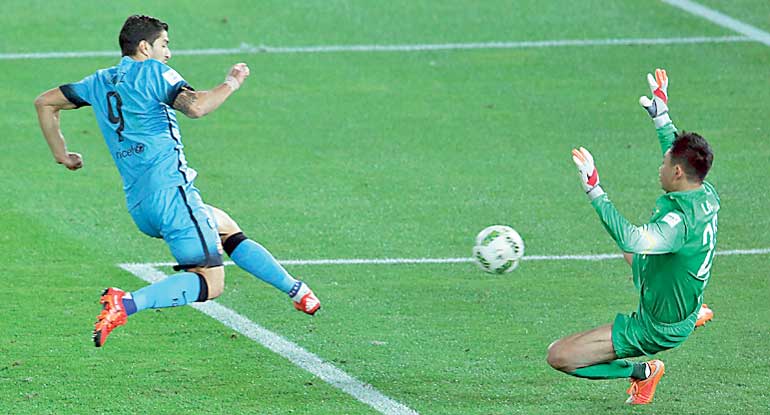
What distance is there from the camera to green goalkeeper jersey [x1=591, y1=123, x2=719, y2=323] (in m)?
6.59

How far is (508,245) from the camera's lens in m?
8.05

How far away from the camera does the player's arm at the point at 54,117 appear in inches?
312

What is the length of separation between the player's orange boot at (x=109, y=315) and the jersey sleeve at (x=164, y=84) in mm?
1076

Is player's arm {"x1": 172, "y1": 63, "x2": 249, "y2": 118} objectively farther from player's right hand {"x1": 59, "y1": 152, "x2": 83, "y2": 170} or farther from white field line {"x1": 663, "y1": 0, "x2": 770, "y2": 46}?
white field line {"x1": 663, "y1": 0, "x2": 770, "y2": 46}

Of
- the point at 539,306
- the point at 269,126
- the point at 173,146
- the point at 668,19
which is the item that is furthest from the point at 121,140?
the point at 668,19

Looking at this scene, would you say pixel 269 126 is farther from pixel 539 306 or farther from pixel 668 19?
pixel 668 19

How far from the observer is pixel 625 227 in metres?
6.55

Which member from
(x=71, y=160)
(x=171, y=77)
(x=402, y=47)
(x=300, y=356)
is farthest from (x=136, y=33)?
(x=402, y=47)

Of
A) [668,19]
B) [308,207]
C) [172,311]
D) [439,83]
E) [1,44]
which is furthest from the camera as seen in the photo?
[668,19]

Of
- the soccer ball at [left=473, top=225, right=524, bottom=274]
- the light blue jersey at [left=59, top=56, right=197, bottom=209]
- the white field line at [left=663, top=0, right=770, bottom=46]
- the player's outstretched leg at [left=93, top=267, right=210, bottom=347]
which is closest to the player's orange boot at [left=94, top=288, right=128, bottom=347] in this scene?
the player's outstretched leg at [left=93, top=267, right=210, bottom=347]

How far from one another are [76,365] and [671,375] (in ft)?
11.1

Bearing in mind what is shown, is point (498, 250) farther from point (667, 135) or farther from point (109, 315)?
point (109, 315)

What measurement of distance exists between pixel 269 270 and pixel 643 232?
7.48 ft

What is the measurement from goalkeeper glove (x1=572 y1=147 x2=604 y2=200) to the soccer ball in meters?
1.48
